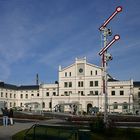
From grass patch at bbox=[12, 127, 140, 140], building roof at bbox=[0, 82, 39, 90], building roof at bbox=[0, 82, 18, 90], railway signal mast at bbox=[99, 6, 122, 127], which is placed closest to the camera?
grass patch at bbox=[12, 127, 140, 140]

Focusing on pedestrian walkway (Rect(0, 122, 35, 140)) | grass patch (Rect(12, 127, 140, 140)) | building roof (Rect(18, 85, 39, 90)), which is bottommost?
pedestrian walkway (Rect(0, 122, 35, 140))

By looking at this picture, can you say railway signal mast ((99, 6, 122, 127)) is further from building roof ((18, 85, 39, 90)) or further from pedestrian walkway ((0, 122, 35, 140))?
building roof ((18, 85, 39, 90))

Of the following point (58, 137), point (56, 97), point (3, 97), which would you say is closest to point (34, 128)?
point (58, 137)

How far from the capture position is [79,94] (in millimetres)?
88750

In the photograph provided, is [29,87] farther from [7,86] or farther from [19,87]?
[7,86]

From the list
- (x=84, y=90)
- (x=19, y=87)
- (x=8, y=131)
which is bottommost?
(x=8, y=131)

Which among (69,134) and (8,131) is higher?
(69,134)

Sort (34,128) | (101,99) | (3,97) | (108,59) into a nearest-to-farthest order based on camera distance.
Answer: (34,128) → (108,59) → (101,99) → (3,97)

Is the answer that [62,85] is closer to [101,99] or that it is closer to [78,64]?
[78,64]

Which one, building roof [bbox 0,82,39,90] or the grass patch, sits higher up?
building roof [bbox 0,82,39,90]

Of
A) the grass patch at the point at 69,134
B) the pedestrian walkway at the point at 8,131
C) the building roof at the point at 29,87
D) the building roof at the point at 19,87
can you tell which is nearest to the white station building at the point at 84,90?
the building roof at the point at 29,87

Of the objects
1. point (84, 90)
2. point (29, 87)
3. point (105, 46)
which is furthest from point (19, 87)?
point (105, 46)

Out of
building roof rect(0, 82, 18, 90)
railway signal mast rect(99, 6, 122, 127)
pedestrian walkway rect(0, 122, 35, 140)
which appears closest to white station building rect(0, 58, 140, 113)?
building roof rect(0, 82, 18, 90)

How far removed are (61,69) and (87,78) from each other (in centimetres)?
891
